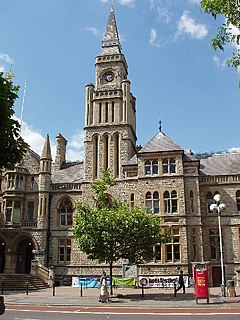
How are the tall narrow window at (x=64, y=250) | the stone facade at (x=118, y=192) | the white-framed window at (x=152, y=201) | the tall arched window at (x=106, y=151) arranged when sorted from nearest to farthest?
the stone facade at (x=118, y=192), the white-framed window at (x=152, y=201), the tall narrow window at (x=64, y=250), the tall arched window at (x=106, y=151)

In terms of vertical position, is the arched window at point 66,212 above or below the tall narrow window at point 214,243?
above

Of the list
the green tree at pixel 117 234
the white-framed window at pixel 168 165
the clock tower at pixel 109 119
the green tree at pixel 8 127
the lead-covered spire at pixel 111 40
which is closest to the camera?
the green tree at pixel 8 127

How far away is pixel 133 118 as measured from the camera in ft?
142

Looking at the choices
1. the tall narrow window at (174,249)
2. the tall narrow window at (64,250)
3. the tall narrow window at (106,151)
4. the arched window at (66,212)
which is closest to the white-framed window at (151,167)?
the tall narrow window at (106,151)

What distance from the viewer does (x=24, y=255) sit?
1551 inches

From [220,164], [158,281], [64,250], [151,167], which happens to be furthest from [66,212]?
[220,164]

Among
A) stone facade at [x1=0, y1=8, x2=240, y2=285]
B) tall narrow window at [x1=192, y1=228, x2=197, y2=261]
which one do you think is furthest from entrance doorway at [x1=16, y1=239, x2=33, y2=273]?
tall narrow window at [x1=192, y1=228, x2=197, y2=261]

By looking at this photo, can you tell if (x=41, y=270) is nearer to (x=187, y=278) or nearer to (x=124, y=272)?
(x=124, y=272)

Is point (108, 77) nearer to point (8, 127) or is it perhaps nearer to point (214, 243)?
point (214, 243)

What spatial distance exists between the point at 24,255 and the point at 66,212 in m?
6.68

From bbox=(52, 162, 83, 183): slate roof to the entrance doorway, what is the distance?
24.4 ft

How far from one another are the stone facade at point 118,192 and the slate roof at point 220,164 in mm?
96

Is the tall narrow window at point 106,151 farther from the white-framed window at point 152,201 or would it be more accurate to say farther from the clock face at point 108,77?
the clock face at point 108,77

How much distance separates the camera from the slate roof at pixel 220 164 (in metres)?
35.9
